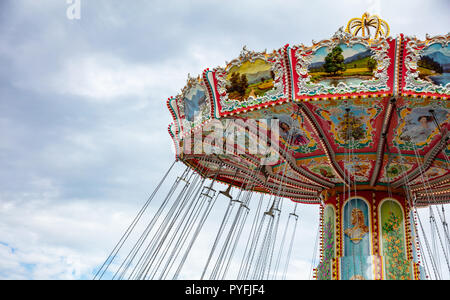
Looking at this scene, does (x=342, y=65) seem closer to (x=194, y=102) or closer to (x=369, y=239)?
(x=194, y=102)

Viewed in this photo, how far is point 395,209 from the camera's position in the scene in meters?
9.51

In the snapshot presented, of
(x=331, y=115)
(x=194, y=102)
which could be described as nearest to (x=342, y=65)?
(x=331, y=115)

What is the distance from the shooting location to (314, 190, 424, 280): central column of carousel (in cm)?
870

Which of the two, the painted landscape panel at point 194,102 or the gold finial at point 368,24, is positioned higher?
the gold finial at point 368,24

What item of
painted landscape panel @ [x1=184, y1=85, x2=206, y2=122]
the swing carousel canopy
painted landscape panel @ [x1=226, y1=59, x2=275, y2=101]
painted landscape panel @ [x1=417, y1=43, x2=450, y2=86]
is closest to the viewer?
painted landscape panel @ [x1=417, y1=43, x2=450, y2=86]

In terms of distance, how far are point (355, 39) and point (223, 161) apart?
4650 mm

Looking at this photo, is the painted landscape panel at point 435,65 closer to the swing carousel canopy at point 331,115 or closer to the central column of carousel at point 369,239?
the swing carousel canopy at point 331,115

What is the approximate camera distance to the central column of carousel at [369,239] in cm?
870

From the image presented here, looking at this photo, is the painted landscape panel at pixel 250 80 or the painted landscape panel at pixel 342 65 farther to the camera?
the painted landscape panel at pixel 250 80

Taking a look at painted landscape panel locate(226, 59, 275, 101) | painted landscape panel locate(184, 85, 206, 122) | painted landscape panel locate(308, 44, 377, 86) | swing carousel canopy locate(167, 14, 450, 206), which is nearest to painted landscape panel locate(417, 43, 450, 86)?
swing carousel canopy locate(167, 14, 450, 206)

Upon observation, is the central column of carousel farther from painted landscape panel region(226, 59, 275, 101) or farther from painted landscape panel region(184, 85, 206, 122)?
painted landscape panel region(184, 85, 206, 122)

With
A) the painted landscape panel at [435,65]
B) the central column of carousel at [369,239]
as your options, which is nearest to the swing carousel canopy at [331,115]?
the painted landscape panel at [435,65]
